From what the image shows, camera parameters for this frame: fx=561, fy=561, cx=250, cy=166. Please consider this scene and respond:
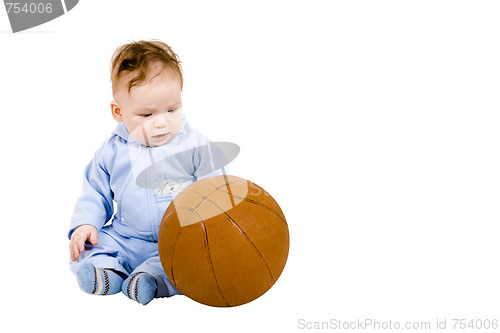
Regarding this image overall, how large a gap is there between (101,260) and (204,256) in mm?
915

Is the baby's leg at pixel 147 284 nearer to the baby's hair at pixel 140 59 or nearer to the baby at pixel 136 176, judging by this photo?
the baby at pixel 136 176

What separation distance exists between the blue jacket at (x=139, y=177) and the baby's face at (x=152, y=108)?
3.7 inches

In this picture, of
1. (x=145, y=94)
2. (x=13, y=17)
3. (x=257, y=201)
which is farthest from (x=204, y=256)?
(x=13, y=17)

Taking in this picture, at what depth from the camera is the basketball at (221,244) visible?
3436mm

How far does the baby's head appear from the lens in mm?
3789

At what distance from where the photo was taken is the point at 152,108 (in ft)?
12.6

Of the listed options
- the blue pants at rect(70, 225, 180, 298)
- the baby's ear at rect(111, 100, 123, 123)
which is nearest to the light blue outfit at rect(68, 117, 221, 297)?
the blue pants at rect(70, 225, 180, 298)

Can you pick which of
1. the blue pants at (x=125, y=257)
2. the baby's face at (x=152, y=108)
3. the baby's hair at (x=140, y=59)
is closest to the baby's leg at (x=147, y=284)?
the blue pants at (x=125, y=257)

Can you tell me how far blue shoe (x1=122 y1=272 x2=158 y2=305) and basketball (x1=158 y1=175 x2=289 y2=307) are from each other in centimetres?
19

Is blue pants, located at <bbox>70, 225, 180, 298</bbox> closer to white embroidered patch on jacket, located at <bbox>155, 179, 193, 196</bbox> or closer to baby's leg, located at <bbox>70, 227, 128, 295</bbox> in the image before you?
baby's leg, located at <bbox>70, 227, 128, 295</bbox>

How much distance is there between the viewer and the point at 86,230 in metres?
4.00

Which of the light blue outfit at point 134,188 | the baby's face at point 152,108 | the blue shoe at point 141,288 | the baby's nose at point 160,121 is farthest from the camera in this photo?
the light blue outfit at point 134,188

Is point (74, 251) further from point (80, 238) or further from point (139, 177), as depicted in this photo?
point (139, 177)

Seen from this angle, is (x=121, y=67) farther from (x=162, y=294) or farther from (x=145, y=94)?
(x=162, y=294)
